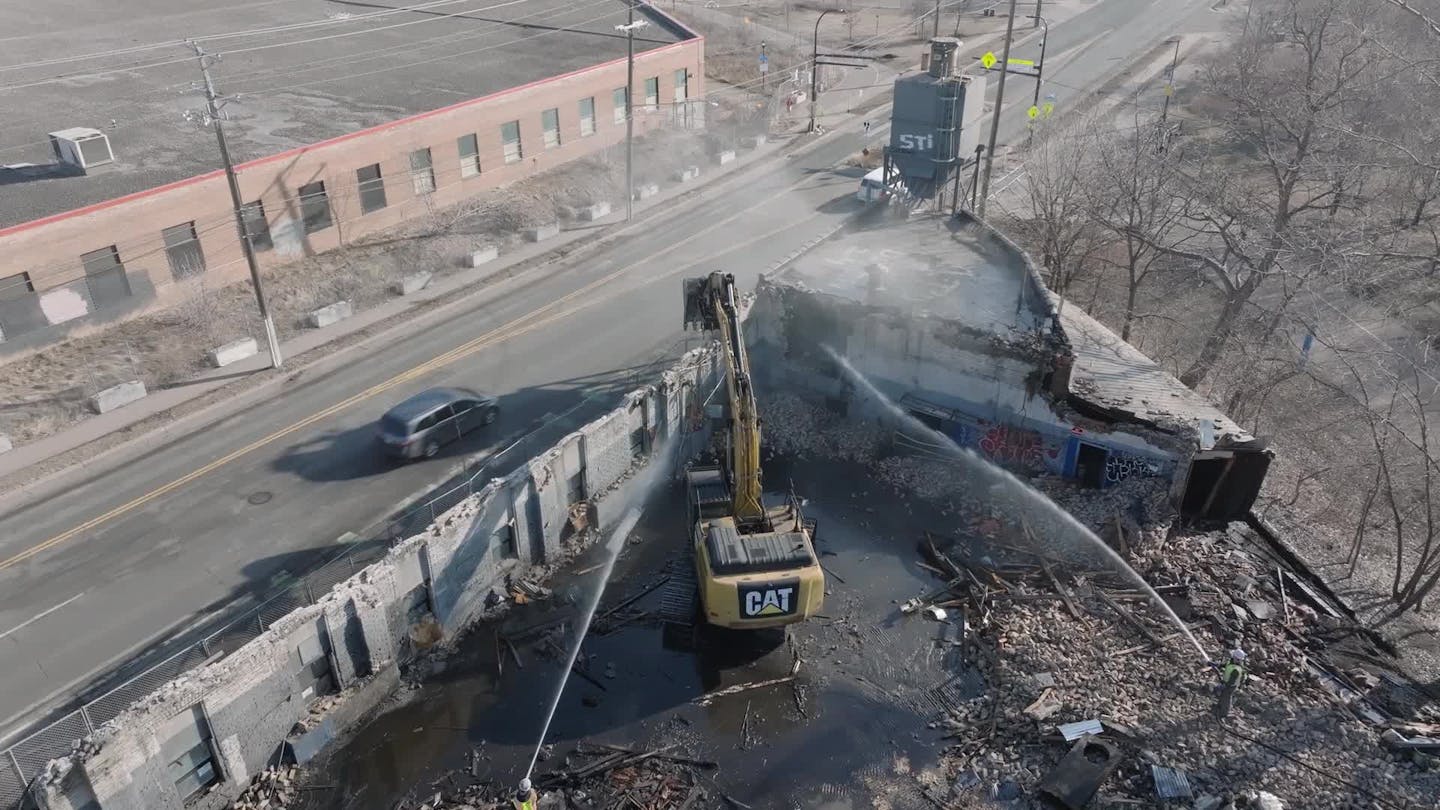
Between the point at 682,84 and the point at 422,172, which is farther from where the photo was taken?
the point at 682,84

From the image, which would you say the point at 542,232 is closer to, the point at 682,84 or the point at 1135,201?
the point at 682,84

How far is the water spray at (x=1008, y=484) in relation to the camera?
22.0 m

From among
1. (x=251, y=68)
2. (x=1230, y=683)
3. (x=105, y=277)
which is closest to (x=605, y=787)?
(x=1230, y=683)

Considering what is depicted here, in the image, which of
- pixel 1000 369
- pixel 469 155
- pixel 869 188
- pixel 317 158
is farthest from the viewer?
pixel 869 188

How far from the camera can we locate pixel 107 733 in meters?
15.2

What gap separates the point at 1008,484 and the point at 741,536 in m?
10.4

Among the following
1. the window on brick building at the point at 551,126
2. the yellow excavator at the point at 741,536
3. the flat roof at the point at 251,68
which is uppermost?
the flat roof at the point at 251,68

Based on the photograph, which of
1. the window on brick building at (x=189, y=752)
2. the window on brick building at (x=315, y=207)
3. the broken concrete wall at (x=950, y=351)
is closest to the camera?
the window on brick building at (x=189, y=752)

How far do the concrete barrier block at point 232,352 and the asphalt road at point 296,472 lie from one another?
128 inches

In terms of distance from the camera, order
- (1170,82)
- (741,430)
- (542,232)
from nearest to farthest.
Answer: (741,430)
(542,232)
(1170,82)

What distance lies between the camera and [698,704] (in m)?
20.1

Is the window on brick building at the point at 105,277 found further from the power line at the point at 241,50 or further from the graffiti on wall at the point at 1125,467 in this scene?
the graffiti on wall at the point at 1125,467

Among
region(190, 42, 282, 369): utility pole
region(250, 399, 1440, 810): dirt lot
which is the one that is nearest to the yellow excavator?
region(250, 399, 1440, 810): dirt lot

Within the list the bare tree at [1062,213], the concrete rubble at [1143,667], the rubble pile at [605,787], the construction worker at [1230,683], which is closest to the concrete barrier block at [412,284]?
the concrete rubble at [1143,667]
